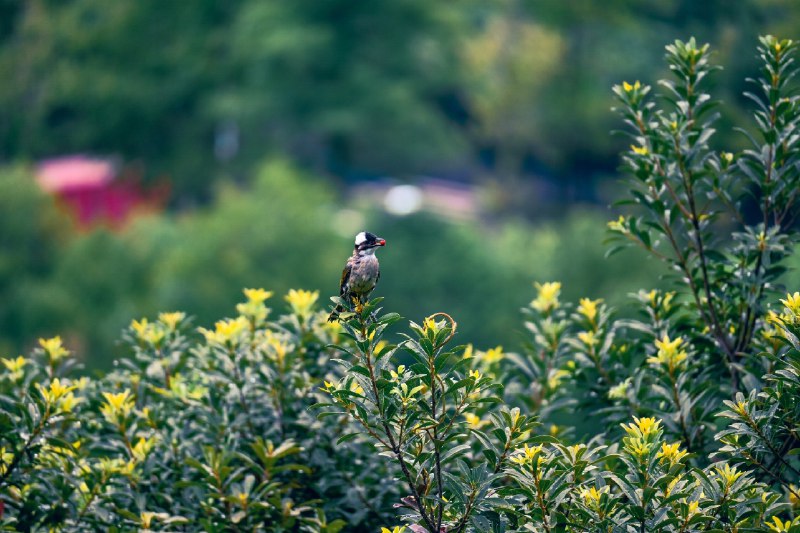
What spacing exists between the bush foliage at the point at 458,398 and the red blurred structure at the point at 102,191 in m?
40.6

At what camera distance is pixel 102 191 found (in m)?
51.2

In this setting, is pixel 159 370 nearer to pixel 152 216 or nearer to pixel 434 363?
pixel 434 363

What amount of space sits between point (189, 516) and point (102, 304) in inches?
1184

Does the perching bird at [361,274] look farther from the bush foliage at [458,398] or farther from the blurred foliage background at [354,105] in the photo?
the blurred foliage background at [354,105]

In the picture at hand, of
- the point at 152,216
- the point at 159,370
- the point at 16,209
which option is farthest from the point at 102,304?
the point at 159,370

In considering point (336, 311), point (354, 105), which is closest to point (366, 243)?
point (336, 311)

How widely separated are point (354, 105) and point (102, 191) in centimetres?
1064

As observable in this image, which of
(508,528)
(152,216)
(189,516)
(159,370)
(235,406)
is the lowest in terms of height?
(508,528)

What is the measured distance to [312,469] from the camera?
7512 mm

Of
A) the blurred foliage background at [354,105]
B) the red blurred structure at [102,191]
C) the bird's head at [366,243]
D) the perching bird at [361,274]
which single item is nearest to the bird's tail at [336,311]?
the perching bird at [361,274]

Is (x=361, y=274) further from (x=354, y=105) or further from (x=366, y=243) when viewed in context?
(x=354, y=105)

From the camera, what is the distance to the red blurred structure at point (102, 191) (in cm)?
4978

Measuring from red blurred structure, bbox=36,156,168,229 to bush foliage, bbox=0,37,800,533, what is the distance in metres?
40.6

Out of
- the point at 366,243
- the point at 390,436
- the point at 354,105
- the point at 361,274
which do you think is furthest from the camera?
the point at 354,105
